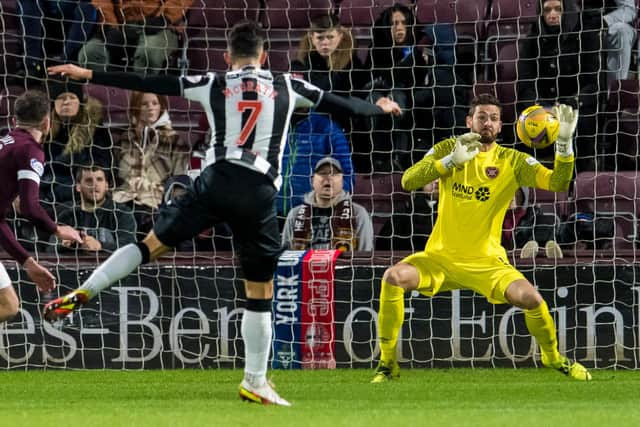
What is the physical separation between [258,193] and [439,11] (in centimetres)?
614

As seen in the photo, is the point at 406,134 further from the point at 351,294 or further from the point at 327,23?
the point at 351,294

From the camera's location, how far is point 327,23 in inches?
437

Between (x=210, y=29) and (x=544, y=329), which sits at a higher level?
(x=210, y=29)

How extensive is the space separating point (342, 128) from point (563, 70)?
1933mm

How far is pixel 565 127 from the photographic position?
7.98 metres

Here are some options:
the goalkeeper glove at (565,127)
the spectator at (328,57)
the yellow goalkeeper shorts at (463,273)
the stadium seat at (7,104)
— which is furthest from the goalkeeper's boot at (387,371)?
the stadium seat at (7,104)

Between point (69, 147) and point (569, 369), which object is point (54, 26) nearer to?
point (69, 147)

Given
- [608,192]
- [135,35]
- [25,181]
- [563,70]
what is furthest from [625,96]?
[25,181]

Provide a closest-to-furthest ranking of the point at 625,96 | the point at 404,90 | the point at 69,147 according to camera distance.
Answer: the point at 69,147 < the point at 404,90 < the point at 625,96

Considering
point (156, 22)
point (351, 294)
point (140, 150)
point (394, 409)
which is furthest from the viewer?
point (156, 22)

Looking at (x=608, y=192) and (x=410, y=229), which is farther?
(x=608, y=192)

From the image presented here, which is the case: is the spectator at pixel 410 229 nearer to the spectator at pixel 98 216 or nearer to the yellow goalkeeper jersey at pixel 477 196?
the yellow goalkeeper jersey at pixel 477 196

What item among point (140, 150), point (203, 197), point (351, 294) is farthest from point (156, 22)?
point (203, 197)

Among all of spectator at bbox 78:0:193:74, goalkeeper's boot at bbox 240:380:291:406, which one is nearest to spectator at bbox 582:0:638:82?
spectator at bbox 78:0:193:74
